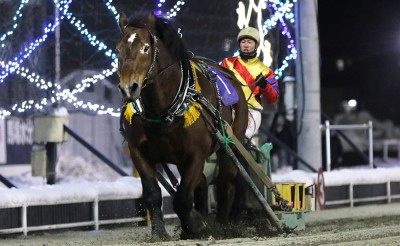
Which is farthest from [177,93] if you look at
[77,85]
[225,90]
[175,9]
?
[175,9]

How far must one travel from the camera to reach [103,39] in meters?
13.3

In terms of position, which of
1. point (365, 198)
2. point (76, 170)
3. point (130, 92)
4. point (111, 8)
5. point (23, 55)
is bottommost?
point (365, 198)

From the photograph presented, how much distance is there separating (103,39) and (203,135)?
172 inches

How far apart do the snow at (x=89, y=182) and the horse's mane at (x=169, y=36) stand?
2.89 metres

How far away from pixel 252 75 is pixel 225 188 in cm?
139

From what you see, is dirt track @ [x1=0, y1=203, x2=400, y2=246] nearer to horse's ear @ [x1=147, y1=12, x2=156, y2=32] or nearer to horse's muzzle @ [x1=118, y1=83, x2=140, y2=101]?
horse's muzzle @ [x1=118, y1=83, x2=140, y2=101]

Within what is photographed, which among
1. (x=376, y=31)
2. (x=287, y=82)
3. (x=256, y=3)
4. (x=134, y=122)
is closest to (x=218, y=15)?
(x=256, y=3)

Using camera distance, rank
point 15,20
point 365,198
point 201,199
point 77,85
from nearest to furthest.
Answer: point 201,199 → point 15,20 → point 77,85 → point 365,198

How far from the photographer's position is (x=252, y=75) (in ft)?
37.1

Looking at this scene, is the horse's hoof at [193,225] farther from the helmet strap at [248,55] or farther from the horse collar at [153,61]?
the helmet strap at [248,55]

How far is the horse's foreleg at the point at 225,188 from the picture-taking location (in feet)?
34.8

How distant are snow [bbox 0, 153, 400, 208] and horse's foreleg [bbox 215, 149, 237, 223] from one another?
74.3 inches

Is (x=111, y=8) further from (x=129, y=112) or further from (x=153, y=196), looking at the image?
(x=153, y=196)

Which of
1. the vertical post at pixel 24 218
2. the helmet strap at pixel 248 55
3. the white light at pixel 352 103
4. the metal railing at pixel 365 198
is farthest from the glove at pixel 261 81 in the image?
the white light at pixel 352 103
